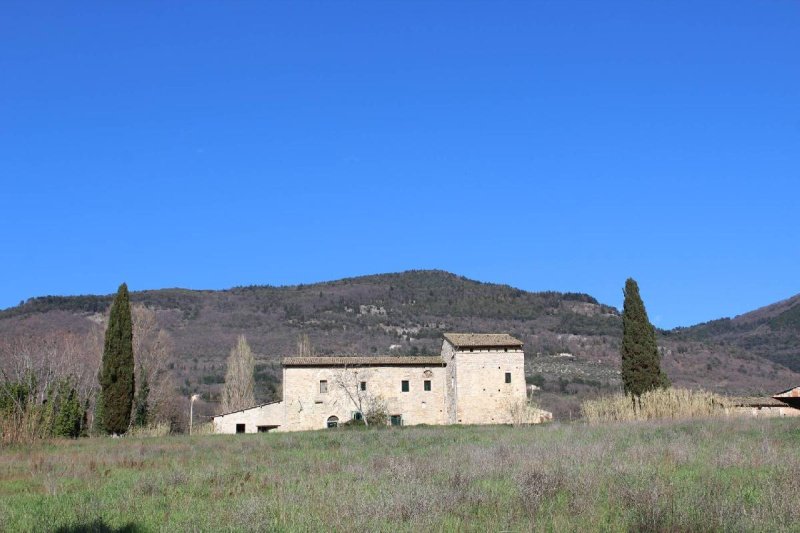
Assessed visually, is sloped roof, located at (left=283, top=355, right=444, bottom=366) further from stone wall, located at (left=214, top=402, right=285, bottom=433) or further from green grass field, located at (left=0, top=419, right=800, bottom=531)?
green grass field, located at (left=0, top=419, right=800, bottom=531)

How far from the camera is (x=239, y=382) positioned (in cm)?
4650

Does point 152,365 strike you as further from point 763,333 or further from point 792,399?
point 763,333

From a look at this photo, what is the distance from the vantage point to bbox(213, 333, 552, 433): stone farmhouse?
4125cm

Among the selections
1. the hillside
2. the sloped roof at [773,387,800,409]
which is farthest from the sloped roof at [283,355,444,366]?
the sloped roof at [773,387,800,409]

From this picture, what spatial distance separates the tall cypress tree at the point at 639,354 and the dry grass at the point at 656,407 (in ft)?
14.0

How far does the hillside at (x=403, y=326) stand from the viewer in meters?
70.2

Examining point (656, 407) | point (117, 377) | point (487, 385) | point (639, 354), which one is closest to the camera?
point (656, 407)

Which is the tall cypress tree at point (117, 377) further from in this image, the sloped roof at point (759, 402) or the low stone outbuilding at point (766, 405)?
the sloped roof at point (759, 402)

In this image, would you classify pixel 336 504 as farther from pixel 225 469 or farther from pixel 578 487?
pixel 225 469

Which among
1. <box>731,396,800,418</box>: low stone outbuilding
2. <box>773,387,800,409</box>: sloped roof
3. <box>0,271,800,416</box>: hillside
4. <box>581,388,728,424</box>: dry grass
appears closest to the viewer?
<box>581,388,728,424</box>: dry grass

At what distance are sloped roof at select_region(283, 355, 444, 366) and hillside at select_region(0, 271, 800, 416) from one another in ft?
41.9

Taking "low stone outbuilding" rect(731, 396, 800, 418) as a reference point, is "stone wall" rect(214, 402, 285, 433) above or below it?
above

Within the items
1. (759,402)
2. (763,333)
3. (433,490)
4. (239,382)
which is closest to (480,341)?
(239,382)

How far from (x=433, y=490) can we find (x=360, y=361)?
33.7m
